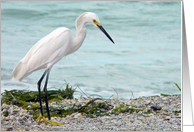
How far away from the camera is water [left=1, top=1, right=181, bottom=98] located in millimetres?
4938

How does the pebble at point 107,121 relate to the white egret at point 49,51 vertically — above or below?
below

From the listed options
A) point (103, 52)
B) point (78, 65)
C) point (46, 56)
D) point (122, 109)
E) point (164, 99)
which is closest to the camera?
point (46, 56)

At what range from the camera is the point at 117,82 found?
5.18 meters

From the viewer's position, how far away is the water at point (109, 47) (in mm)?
4938

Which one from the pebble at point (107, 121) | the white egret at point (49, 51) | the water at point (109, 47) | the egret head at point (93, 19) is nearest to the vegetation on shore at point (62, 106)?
the pebble at point (107, 121)

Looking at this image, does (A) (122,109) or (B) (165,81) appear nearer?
(A) (122,109)

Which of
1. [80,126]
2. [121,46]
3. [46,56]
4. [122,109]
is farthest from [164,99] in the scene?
[121,46]

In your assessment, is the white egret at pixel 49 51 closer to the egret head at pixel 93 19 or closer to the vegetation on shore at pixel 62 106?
the egret head at pixel 93 19

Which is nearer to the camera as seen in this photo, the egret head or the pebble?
the pebble

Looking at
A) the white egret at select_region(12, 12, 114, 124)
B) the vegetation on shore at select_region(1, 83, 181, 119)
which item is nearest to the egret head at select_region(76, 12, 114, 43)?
the white egret at select_region(12, 12, 114, 124)

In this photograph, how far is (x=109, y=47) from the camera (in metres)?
6.65

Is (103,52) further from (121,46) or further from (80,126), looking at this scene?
(80,126)

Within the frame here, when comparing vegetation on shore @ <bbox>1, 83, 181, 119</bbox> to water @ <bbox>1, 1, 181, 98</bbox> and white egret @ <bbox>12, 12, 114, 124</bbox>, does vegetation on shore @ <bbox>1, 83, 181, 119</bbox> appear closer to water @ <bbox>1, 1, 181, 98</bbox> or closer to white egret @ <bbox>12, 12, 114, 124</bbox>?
white egret @ <bbox>12, 12, 114, 124</bbox>

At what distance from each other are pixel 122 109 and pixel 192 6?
1.37m
